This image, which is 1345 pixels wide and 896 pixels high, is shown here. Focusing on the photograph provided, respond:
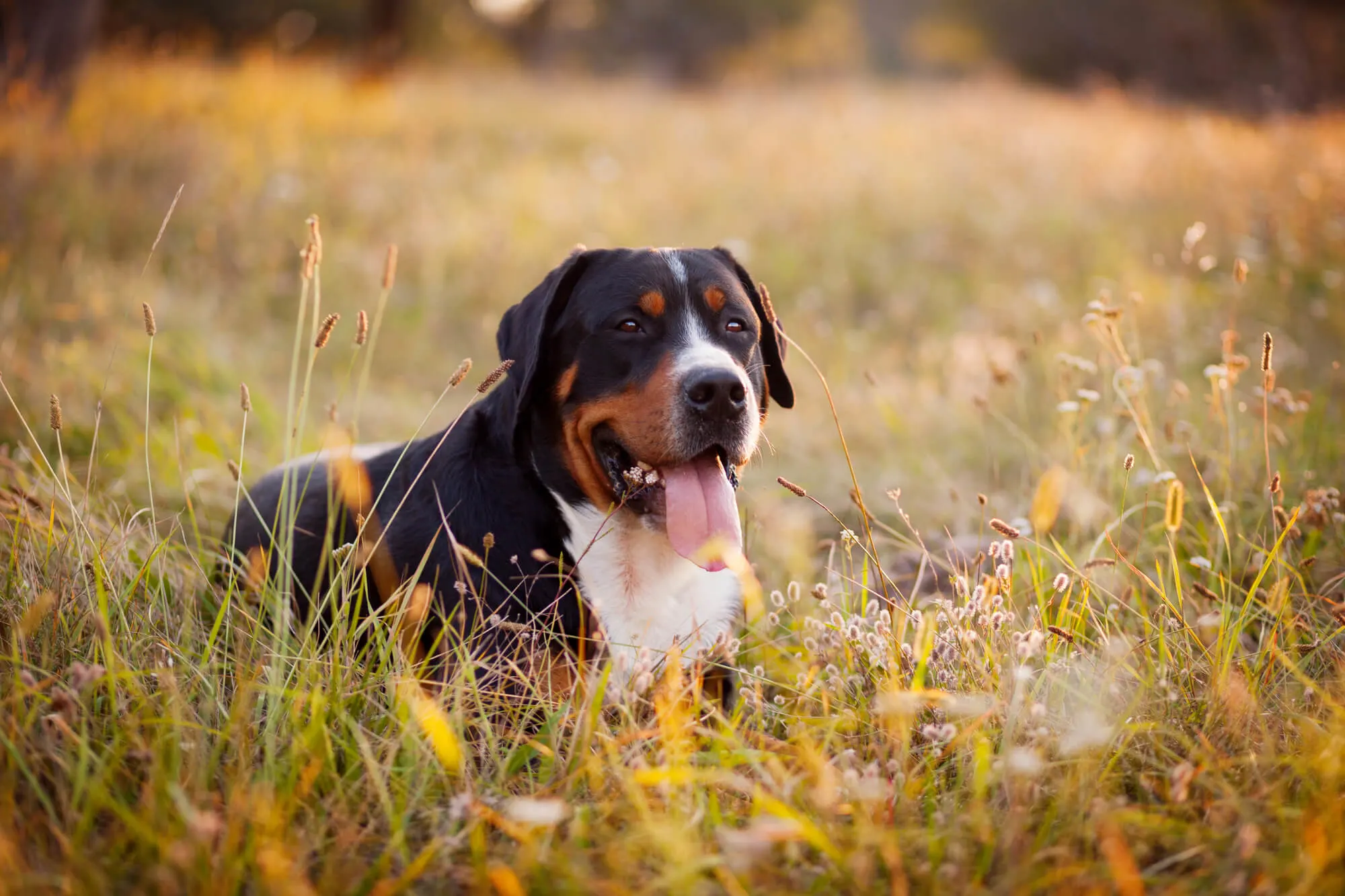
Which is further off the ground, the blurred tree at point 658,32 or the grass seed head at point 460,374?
the blurred tree at point 658,32

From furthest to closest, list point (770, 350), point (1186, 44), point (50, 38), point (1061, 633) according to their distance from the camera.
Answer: point (1186, 44)
point (50, 38)
point (770, 350)
point (1061, 633)

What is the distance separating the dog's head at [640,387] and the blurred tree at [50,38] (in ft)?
25.3

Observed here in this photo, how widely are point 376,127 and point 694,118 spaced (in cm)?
403

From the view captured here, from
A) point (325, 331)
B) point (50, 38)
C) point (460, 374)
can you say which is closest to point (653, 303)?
point (460, 374)

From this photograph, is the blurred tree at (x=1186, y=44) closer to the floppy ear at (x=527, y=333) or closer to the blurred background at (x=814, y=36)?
the blurred background at (x=814, y=36)

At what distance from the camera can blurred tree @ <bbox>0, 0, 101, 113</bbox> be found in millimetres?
8172

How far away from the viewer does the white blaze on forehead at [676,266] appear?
2.92 metres

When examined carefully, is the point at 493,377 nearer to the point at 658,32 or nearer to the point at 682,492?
the point at 682,492

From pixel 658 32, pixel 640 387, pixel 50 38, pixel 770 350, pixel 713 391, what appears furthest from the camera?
pixel 658 32

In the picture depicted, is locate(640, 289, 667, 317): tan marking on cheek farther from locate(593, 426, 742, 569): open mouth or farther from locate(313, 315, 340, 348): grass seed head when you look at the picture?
locate(313, 315, 340, 348): grass seed head

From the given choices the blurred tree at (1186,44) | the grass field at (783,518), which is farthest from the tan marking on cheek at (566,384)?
the blurred tree at (1186,44)

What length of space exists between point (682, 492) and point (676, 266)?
0.76 metres

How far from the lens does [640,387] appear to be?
268 cm

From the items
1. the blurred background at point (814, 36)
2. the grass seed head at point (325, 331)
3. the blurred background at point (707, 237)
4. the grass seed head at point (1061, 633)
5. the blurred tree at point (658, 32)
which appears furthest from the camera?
the blurred tree at point (658, 32)
